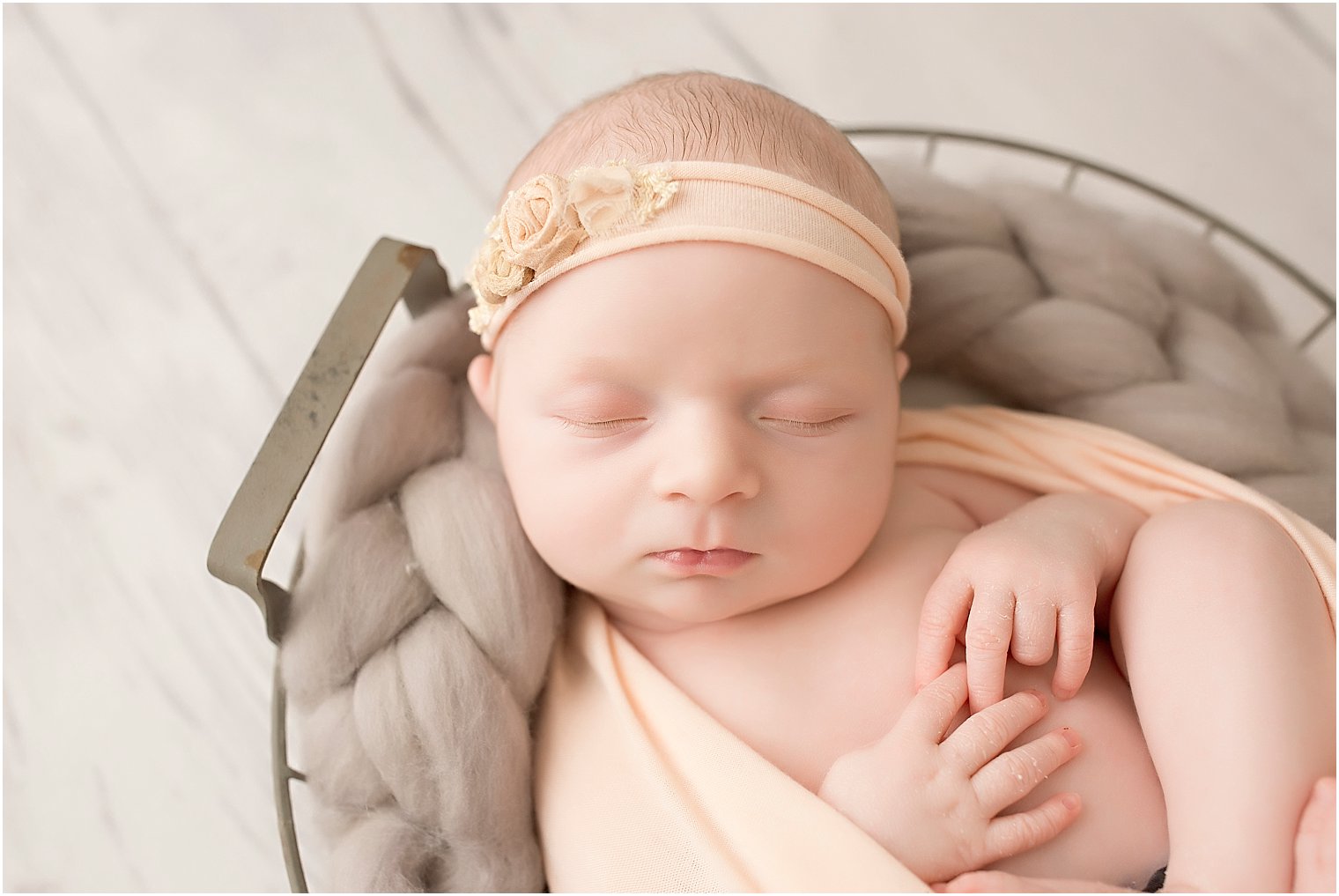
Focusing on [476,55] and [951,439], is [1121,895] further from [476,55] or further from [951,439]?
[476,55]

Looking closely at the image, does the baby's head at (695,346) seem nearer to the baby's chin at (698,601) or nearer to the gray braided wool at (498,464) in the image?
the baby's chin at (698,601)

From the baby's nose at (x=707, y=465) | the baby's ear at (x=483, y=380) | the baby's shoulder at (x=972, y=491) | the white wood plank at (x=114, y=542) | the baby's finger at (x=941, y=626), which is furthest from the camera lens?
the white wood plank at (x=114, y=542)

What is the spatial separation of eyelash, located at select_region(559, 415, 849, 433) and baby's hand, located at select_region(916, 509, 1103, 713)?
0.73 feet

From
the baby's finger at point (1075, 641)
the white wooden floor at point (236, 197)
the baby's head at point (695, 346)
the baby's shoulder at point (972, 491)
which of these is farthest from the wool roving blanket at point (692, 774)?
the white wooden floor at point (236, 197)

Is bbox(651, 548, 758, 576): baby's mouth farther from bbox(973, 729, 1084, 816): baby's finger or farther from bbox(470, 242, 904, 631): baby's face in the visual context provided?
bbox(973, 729, 1084, 816): baby's finger

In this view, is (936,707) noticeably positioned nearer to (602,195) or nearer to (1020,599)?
(1020,599)

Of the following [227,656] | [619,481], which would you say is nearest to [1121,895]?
[619,481]

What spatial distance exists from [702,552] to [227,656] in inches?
37.5

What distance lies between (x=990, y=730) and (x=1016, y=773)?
0.05m

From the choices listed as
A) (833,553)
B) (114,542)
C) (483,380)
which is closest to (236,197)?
(114,542)

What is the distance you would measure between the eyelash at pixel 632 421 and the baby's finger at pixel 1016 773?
0.37m

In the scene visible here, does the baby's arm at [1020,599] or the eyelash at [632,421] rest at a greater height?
the eyelash at [632,421]

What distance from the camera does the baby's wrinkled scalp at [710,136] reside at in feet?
3.71

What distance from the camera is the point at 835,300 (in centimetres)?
113
